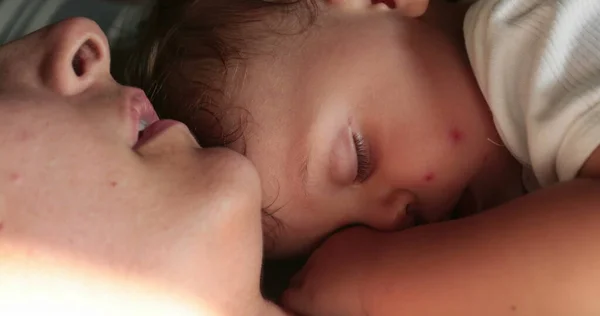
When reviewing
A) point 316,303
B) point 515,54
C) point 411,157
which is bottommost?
point 316,303

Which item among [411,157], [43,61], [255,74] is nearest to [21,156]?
[43,61]

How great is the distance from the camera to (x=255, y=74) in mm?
801

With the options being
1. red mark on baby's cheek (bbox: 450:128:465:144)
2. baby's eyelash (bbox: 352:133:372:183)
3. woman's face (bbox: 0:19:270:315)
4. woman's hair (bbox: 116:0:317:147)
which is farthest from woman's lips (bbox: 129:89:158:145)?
red mark on baby's cheek (bbox: 450:128:465:144)

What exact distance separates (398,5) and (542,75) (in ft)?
0.72

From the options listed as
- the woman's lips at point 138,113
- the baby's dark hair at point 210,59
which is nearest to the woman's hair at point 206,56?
the baby's dark hair at point 210,59

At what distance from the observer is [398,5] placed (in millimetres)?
862

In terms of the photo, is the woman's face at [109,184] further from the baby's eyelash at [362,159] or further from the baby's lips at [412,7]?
the baby's lips at [412,7]

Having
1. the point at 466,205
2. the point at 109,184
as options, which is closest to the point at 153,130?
the point at 109,184

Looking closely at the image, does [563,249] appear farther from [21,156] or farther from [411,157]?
[21,156]

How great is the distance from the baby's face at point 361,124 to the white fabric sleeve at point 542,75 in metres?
0.05

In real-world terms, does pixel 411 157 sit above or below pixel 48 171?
below

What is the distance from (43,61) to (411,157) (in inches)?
16.8

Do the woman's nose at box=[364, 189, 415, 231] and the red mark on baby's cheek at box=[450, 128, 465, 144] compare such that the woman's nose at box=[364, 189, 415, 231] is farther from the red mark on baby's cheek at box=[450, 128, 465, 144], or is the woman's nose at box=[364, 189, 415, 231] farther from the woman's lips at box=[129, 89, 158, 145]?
the woman's lips at box=[129, 89, 158, 145]

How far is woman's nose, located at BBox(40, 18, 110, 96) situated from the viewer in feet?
1.95
